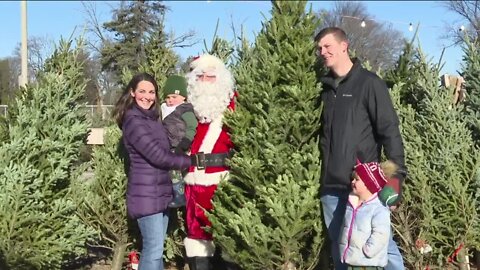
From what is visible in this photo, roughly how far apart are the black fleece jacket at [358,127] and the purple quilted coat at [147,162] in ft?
4.33

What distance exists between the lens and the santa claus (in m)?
5.15

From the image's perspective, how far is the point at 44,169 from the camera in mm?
5285

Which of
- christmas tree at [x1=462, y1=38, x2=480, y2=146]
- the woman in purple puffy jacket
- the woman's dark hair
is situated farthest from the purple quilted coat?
christmas tree at [x1=462, y1=38, x2=480, y2=146]

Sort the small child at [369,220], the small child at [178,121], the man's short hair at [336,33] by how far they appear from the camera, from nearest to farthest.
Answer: the small child at [369,220] → the man's short hair at [336,33] → the small child at [178,121]

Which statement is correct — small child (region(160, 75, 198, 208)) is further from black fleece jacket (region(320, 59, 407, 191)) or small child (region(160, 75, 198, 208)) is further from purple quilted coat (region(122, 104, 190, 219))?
black fleece jacket (region(320, 59, 407, 191))

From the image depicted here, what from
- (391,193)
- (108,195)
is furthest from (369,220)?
(108,195)

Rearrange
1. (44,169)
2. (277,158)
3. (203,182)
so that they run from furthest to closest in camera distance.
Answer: (44,169) < (203,182) < (277,158)

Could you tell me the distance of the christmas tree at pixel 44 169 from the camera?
506 centimetres

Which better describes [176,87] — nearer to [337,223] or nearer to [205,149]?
[205,149]

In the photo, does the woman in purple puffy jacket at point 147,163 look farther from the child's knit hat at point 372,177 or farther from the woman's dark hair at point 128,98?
the child's knit hat at point 372,177

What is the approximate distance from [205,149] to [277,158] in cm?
79

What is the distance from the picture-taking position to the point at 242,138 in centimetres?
486

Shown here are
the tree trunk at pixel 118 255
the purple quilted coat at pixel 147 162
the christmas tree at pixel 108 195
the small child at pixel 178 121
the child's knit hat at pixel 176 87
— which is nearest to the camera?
the purple quilted coat at pixel 147 162

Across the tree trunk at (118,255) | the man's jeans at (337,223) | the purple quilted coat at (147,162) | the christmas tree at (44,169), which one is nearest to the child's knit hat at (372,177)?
the man's jeans at (337,223)
